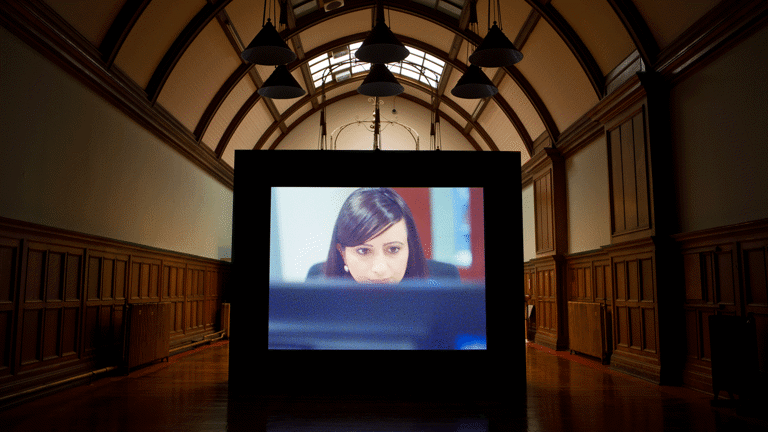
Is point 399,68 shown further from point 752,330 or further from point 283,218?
point 752,330

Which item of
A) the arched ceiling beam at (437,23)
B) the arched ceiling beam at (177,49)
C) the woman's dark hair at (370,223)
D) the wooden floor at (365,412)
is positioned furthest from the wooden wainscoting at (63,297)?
the arched ceiling beam at (437,23)

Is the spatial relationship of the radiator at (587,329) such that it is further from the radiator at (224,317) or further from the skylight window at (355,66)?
the radiator at (224,317)

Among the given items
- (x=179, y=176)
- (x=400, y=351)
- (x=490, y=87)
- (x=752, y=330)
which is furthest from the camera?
(x=179, y=176)

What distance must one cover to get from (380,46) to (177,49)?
182 inches

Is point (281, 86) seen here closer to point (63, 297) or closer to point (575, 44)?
point (63, 297)

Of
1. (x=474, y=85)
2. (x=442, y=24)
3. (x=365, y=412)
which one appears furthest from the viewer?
(x=442, y=24)

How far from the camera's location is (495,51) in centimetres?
606

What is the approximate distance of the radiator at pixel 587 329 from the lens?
9156 mm

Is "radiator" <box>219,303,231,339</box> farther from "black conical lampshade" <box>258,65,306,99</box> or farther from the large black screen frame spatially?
"black conical lampshade" <box>258,65,306,99</box>

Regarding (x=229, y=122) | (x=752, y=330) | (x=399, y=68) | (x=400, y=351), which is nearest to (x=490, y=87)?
(x=400, y=351)

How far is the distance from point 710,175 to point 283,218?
5.10 metres

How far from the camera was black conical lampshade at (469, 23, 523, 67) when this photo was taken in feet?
19.7

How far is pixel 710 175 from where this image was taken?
21.9 feet

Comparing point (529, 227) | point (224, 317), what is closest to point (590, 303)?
point (529, 227)
